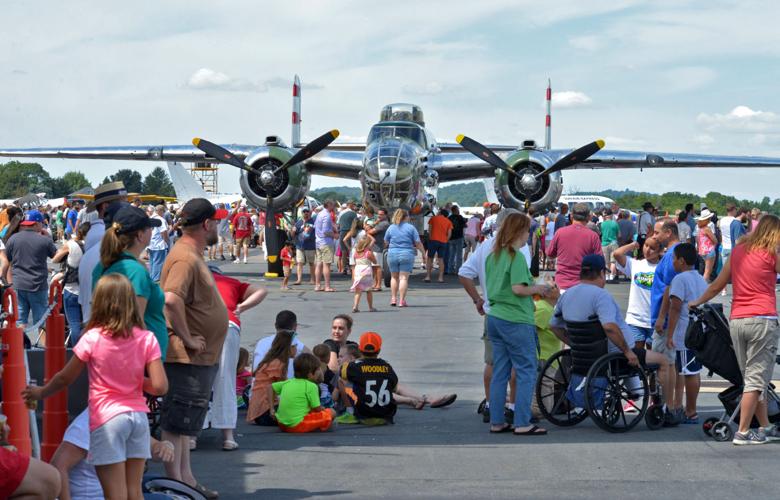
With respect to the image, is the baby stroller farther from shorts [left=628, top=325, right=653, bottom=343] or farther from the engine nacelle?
the engine nacelle

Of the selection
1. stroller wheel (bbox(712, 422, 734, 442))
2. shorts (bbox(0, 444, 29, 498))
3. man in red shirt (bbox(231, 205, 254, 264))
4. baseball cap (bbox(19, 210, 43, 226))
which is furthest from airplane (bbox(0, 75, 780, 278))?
shorts (bbox(0, 444, 29, 498))

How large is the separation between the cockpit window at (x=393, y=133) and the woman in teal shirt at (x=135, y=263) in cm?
2022

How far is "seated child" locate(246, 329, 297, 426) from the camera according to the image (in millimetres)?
8773

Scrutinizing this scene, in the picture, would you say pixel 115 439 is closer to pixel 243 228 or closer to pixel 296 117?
pixel 243 228

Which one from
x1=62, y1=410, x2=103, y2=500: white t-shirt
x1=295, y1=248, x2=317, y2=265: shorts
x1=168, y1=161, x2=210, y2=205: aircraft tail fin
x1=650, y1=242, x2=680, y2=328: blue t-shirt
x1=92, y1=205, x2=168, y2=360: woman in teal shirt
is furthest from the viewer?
Answer: x1=168, y1=161, x2=210, y2=205: aircraft tail fin

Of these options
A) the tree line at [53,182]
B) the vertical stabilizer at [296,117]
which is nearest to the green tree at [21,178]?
the tree line at [53,182]

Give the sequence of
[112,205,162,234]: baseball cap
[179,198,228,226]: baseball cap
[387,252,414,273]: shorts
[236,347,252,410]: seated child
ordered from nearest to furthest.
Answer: [112,205,162,234]: baseball cap, [179,198,228,226]: baseball cap, [236,347,252,410]: seated child, [387,252,414,273]: shorts

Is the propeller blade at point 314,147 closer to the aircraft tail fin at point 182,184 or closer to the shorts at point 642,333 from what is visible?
the shorts at point 642,333

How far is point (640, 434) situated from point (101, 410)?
491cm

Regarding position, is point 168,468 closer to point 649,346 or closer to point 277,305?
point 649,346

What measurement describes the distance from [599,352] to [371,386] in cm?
200

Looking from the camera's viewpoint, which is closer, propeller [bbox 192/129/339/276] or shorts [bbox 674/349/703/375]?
shorts [bbox 674/349/703/375]

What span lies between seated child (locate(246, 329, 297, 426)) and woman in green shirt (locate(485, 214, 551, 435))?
1.79 meters

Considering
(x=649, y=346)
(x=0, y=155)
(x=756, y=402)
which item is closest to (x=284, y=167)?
(x=0, y=155)
